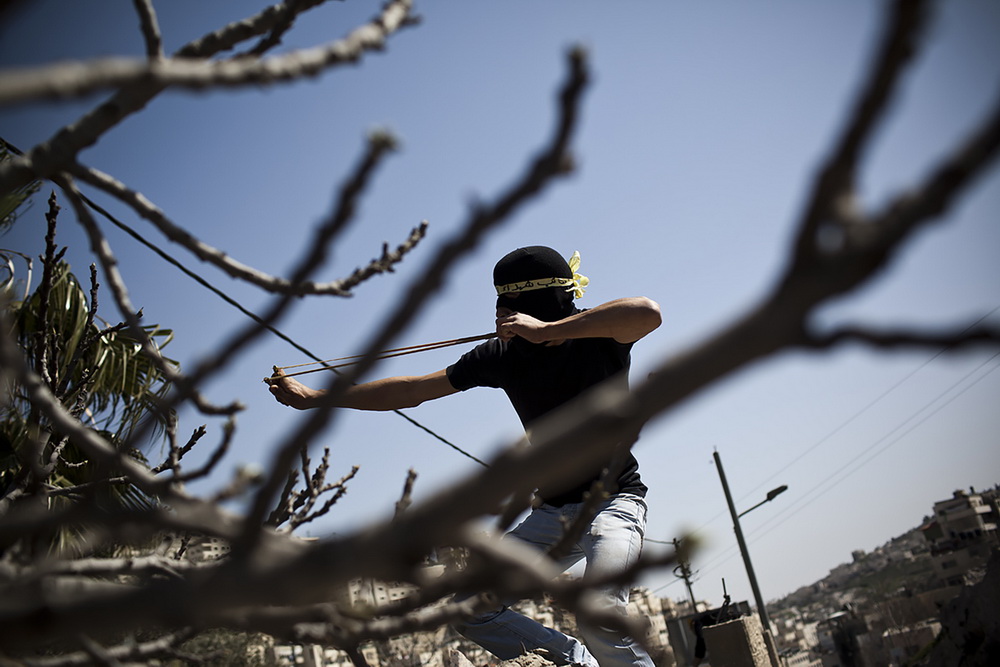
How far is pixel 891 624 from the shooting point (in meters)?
38.6

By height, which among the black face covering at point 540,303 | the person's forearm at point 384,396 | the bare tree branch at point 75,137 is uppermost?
the black face covering at point 540,303

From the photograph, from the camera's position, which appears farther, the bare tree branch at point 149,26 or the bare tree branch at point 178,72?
the bare tree branch at point 149,26

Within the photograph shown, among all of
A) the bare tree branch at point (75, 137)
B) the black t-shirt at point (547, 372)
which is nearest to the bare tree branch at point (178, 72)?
the bare tree branch at point (75, 137)

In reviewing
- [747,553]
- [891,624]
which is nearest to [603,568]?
[747,553]

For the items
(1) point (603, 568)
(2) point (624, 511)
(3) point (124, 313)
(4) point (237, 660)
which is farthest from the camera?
(4) point (237, 660)

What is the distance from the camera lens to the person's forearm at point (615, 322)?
320 centimetres

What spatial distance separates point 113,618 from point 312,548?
27 centimetres

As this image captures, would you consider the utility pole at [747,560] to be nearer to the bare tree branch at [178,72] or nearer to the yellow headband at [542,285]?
the yellow headband at [542,285]

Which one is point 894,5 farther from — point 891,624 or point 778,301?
point 891,624

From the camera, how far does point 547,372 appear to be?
12.9ft

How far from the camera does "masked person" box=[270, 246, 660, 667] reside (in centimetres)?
323

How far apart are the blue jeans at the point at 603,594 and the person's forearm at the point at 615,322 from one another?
813 millimetres

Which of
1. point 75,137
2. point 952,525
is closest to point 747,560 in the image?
point 75,137

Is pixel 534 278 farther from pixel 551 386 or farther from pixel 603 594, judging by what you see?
pixel 603 594
